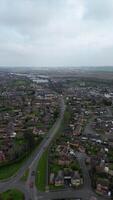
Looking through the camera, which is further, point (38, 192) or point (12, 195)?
point (38, 192)

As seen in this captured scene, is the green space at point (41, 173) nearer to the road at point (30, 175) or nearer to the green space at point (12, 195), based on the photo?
the road at point (30, 175)

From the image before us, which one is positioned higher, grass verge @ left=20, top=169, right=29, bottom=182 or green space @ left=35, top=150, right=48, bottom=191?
green space @ left=35, top=150, right=48, bottom=191

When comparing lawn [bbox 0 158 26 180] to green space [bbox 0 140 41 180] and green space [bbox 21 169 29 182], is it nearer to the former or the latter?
green space [bbox 0 140 41 180]

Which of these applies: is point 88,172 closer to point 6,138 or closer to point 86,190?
point 86,190

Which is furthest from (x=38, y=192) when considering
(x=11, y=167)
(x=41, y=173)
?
(x=11, y=167)

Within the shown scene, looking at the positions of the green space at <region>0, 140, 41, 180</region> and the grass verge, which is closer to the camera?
the grass verge

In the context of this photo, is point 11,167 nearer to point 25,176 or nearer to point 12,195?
point 25,176

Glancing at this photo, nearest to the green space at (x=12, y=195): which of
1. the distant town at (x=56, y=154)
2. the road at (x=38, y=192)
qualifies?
the distant town at (x=56, y=154)

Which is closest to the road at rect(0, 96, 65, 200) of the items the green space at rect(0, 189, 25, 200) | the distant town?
the distant town
